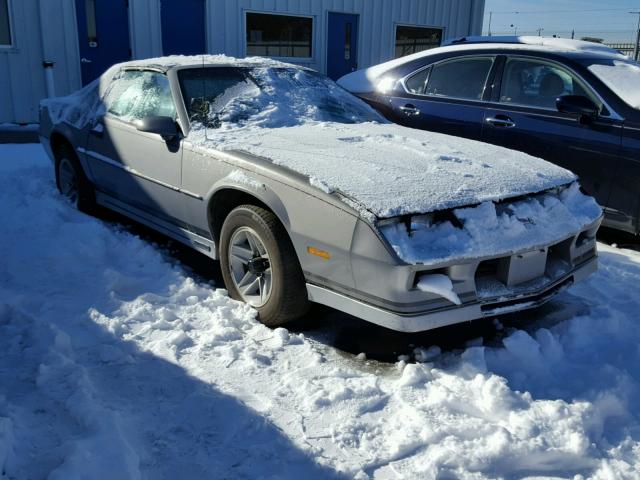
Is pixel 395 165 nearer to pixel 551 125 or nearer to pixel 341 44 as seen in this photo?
pixel 551 125

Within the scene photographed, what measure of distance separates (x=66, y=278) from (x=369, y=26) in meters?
11.0

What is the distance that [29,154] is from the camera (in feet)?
25.7

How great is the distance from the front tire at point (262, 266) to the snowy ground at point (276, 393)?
0.12 metres

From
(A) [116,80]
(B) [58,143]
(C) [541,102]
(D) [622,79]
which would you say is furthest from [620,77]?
(B) [58,143]

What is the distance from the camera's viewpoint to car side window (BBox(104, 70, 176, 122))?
4.39 metres

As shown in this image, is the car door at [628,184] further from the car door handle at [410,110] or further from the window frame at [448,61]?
the car door handle at [410,110]

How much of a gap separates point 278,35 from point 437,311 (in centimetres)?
1048

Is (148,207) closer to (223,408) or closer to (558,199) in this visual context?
(223,408)

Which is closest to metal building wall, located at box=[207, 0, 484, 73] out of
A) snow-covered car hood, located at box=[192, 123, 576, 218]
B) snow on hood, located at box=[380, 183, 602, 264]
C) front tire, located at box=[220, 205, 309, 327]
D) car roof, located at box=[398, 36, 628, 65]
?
car roof, located at box=[398, 36, 628, 65]

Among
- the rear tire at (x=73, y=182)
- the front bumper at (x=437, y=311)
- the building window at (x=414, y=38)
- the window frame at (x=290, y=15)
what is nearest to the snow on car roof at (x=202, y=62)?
the rear tire at (x=73, y=182)

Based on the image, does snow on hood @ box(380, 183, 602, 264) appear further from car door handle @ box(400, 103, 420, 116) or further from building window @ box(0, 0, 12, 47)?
building window @ box(0, 0, 12, 47)

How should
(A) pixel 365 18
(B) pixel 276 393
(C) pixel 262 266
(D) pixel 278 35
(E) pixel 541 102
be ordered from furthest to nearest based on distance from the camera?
(A) pixel 365 18 → (D) pixel 278 35 → (E) pixel 541 102 → (C) pixel 262 266 → (B) pixel 276 393

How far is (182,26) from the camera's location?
1085 centimetres

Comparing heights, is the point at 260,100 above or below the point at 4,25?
below
